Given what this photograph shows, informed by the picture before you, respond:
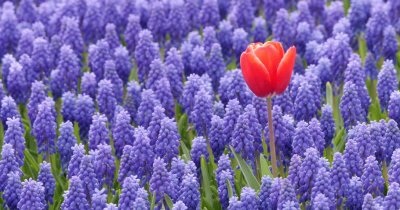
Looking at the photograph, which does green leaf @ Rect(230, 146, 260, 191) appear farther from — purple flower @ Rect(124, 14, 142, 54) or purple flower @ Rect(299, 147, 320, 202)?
purple flower @ Rect(124, 14, 142, 54)

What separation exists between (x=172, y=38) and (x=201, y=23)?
55 cm

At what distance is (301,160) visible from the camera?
19.5 ft

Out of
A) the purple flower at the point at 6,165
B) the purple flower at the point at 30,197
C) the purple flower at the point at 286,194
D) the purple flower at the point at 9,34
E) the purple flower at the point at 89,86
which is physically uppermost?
the purple flower at the point at 9,34

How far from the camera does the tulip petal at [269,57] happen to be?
5714 millimetres

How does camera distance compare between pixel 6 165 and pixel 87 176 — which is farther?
pixel 6 165

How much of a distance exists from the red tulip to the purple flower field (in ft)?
0.06

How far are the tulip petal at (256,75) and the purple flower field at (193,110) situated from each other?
0.8 inches

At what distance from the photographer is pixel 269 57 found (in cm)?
572

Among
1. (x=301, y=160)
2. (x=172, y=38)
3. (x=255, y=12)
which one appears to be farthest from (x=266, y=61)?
(x=255, y=12)

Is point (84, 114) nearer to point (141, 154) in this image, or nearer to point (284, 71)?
point (141, 154)

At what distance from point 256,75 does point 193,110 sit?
158 cm

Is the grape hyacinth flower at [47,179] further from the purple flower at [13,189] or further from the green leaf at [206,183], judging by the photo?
the green leaf at [206,183]

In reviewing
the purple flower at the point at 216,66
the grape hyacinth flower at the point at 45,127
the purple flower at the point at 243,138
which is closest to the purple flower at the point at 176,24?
the purple flower at the point at 216,66

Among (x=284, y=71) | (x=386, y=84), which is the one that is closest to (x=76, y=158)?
(x=284, y=71)
